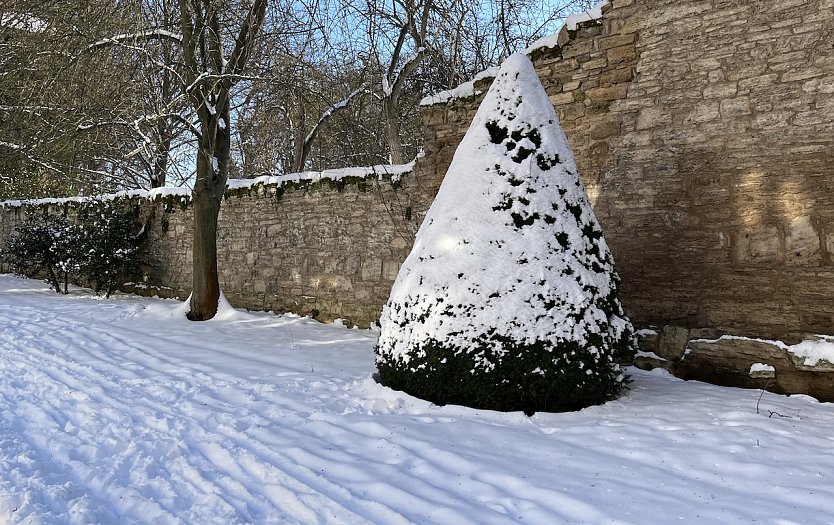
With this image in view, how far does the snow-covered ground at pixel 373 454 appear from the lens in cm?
227

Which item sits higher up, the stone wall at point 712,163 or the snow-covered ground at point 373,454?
the stone wall at point 712,163

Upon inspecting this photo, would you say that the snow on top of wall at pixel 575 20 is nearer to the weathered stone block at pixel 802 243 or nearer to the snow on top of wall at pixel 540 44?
the snow on top of wall at pixel 540 44

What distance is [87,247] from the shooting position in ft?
35.6

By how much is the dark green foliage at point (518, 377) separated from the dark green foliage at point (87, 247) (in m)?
9.06

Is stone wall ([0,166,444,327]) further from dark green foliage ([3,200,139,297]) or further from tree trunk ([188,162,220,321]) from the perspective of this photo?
dark green foliage ([3,200,139,297])

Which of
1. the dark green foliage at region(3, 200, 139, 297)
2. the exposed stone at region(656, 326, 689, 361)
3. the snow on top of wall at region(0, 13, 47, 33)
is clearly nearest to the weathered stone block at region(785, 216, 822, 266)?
the exposed stone at region(656, 326, 689, 361)

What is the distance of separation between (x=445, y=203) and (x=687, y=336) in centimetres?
232

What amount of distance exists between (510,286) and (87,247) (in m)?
9.97

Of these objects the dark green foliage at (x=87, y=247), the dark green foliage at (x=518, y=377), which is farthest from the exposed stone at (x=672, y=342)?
the dark green foliage at (x=87, y=247)

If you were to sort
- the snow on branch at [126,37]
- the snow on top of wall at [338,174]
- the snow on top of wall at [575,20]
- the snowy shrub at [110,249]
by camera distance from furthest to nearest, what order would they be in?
the snowy shrub at [110,249] < the snow on top of wall at [338,174] < the snow on branch at [126,37] < the snow on top of wall at [575,20]

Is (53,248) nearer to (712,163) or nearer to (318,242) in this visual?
(318,242)

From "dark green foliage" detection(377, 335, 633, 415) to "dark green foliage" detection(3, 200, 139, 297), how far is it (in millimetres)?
9064

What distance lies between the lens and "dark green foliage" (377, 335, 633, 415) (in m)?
3.48

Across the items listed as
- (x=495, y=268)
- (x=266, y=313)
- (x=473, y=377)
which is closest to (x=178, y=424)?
(x=473, y=377)
